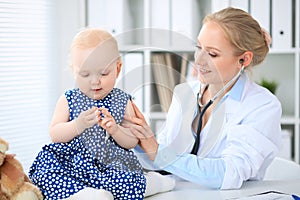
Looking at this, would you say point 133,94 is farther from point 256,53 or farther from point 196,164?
point 256,53

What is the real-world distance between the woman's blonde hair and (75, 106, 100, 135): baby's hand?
51cm

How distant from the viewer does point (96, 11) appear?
Answer: 3371 millimetres

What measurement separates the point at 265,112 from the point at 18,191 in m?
0.72

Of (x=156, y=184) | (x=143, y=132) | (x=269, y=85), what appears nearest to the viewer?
(x=143, y=132)

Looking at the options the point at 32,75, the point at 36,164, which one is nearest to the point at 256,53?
the point at 36,164

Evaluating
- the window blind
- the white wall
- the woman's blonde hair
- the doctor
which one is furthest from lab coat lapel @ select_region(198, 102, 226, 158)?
the white wall

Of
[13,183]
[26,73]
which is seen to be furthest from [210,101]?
[26,73]

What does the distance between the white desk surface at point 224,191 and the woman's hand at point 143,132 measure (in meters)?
0.14

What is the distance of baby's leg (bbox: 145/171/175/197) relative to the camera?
130cm

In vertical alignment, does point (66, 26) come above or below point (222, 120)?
above

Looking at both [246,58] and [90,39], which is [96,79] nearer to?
[90,39]

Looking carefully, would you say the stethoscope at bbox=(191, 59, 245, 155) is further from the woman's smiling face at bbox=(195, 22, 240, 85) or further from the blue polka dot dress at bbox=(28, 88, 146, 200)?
the blue polka dot dress at bbox=(28, 88, 146, 200)

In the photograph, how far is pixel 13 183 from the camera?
1113mm

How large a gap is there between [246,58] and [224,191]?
390 millimetres
